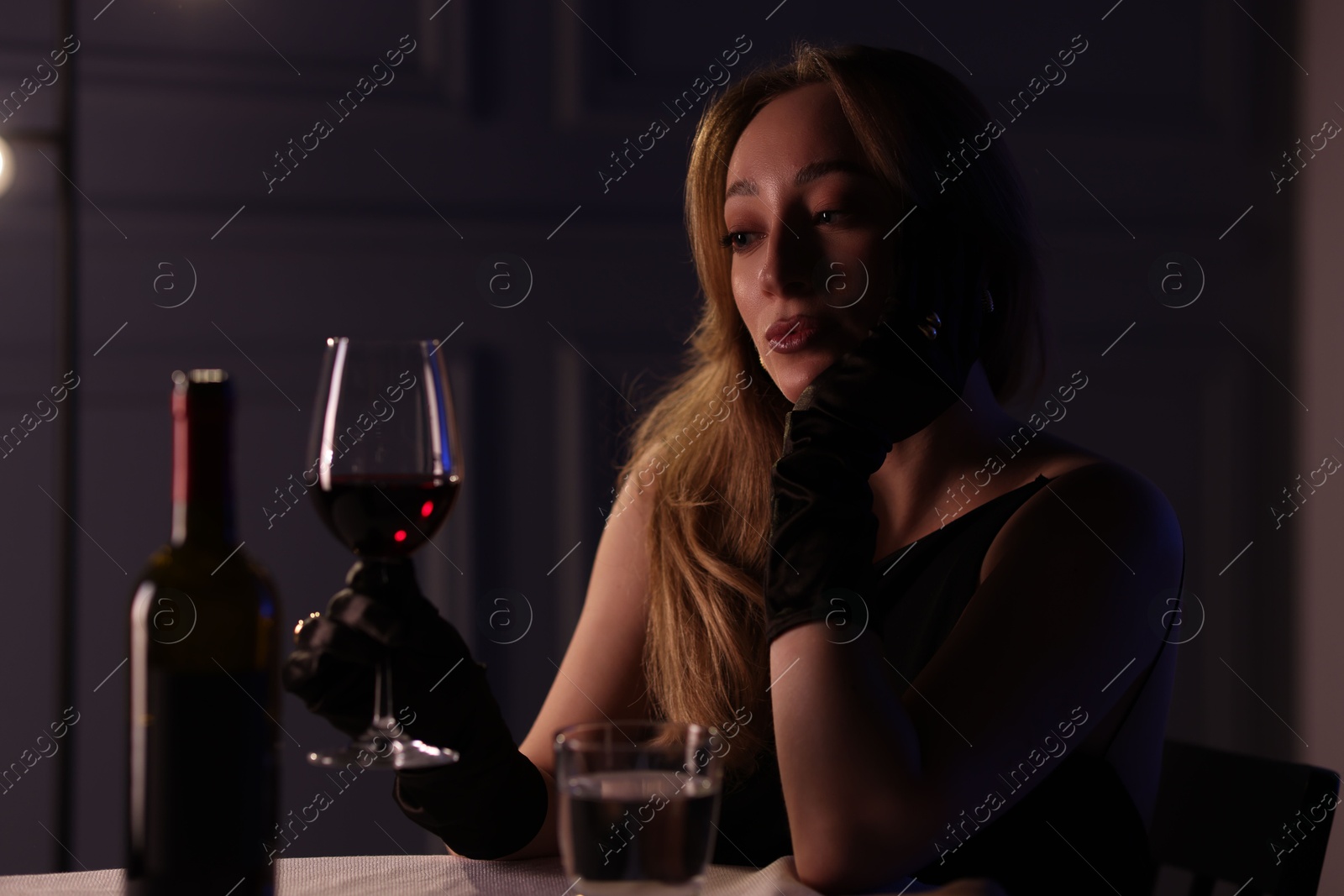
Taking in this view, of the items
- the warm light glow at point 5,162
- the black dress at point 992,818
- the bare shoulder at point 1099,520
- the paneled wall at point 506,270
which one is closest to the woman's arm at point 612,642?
the black dress at point 992,818

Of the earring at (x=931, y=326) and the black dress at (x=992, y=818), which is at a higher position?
the earring at (x=931, y=326)

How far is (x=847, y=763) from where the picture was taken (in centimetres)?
98

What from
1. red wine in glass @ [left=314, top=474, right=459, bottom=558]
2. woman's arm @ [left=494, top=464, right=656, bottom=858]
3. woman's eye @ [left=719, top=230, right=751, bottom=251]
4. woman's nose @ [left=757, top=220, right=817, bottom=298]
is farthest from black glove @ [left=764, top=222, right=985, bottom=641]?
woman's arm @ [left=494, top=464, right=656, bottom=858]

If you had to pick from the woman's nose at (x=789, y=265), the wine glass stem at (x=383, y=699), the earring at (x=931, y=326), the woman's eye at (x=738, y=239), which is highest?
the woman's eye at (x=738, y=239)

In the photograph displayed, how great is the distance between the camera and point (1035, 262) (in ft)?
4.95

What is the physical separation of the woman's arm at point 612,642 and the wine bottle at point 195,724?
88cm

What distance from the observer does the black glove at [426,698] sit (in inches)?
30.4

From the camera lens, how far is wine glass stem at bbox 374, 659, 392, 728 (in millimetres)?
708

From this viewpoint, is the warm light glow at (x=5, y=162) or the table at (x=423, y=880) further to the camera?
the warm light glow at (x=5, y=162)

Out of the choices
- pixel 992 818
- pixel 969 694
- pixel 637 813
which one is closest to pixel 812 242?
pixel 969 694

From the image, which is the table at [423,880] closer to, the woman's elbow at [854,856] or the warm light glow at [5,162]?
the woman's elbow at [854,856]

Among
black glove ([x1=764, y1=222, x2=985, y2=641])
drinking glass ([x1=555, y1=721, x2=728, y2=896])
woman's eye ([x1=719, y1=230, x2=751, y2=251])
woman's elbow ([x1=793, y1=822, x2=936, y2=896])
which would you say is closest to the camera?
drinking glass ([x1=555, y1=721, x2=728, y2=896])

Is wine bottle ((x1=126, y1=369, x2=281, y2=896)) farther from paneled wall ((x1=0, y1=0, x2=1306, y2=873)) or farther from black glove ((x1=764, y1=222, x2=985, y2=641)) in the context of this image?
paneled wall ((x1=0, y1=0, x2=1306, y2=873))

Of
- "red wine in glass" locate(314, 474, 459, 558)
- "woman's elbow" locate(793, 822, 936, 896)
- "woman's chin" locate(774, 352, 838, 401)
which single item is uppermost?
"woman's chin" locate(774, 352, 838, 401)
